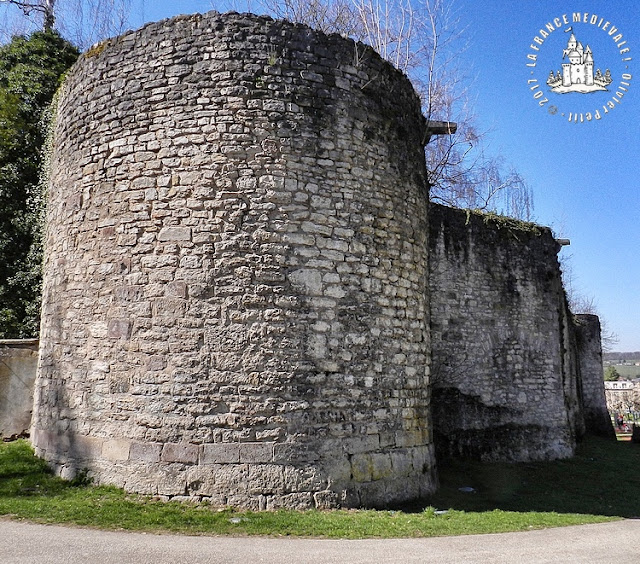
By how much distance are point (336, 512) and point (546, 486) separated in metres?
5.55

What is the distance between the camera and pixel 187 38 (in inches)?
284

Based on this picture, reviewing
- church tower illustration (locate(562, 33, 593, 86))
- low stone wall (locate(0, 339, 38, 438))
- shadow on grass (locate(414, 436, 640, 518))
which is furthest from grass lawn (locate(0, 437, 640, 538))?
church tower illustration (locate(562, 33, 593, 86))

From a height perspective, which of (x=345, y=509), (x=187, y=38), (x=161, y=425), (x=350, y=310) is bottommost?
(x=345, y=509)

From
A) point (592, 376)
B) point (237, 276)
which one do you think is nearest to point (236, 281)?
point (237, 276)

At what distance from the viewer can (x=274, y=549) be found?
497cm

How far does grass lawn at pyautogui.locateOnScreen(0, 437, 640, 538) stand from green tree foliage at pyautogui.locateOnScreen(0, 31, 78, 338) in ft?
13.4

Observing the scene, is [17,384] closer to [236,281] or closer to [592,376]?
[236,281]

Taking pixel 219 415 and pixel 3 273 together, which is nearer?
pixel 219 415

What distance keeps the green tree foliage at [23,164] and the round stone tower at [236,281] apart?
4646mm

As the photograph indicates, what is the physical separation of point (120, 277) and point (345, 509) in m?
4.05

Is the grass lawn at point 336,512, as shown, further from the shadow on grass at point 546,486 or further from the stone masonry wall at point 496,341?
the stone masonry wall at point 496,341

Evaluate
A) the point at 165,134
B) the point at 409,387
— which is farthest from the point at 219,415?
the point at 165,134

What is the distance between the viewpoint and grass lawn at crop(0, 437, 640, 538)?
18.4ft

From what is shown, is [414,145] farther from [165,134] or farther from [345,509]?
[345,509]
